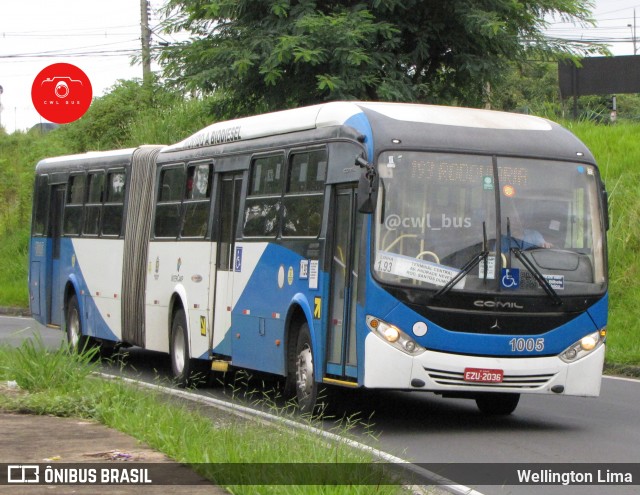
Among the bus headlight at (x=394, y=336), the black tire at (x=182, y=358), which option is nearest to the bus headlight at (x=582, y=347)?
the bus headlight at (x=394, y=336)

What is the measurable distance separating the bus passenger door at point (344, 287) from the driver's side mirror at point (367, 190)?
0.43 m

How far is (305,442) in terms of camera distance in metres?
9.05

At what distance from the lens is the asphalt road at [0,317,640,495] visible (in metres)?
10.9

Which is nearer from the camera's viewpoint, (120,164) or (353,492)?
(353,492)

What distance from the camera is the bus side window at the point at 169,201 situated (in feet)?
58.9

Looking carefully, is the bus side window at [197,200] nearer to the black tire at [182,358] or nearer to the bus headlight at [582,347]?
the black tire at [182,358]

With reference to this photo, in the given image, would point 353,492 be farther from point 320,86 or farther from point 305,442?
point 320,86

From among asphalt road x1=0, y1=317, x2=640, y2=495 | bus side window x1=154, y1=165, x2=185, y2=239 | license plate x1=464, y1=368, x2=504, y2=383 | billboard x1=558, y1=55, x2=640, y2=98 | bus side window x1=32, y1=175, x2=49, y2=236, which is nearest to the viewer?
asphalt road x1=0, y1=317, x2=640, y2=495

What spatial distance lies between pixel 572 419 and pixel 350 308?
2830 millimetres

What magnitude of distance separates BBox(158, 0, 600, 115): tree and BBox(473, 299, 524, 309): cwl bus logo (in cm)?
984

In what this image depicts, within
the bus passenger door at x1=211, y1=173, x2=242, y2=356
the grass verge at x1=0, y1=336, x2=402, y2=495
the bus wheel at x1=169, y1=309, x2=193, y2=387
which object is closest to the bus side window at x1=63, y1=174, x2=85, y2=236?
the bus wheel at x1=169, y1=309, x2=193, y2=387

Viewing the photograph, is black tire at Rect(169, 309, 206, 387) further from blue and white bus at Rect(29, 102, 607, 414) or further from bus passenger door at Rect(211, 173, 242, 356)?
blue and white bus at Rect(29, 102, 607, 414)

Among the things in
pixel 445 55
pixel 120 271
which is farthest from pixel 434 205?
pixel 445 55

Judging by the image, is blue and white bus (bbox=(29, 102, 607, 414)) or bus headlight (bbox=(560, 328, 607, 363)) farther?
bus headlight (bbox=(560, 328, 607, 363))
